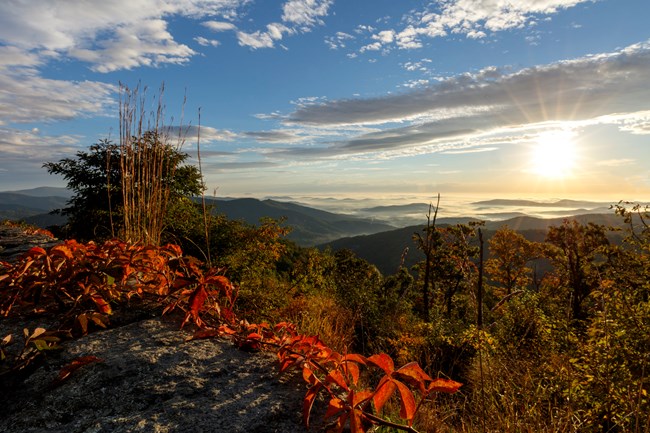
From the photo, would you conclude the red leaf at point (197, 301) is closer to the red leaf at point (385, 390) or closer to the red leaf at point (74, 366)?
the red leaf at point (74, 366)

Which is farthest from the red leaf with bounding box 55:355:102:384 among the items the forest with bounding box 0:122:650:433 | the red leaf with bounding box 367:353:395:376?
the red leaf with bounding box 367:353:395:376

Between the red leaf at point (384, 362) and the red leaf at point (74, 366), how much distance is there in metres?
0.90

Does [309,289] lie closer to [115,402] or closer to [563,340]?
[563,340]

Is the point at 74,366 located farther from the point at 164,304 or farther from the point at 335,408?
the point at 335,408

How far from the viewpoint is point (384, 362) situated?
Result: 108 centimetres

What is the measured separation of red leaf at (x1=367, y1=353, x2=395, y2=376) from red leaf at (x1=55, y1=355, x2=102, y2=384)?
0.90 m

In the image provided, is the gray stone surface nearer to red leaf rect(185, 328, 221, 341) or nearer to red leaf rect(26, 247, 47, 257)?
red leaf rect(185, 328, 221, 341)

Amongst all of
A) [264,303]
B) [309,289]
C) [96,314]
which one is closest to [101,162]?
[309,289]

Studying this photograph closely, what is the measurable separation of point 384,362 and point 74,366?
97 cm

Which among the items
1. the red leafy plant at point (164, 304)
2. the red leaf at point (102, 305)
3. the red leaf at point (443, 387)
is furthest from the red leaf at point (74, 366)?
the red leaf at point (443, 387)

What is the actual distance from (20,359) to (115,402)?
48cm

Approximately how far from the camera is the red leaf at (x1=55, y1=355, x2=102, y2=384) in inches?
45.0

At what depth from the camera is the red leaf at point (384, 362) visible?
1061mm

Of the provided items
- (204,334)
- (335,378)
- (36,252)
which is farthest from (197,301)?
(36,252)
